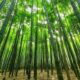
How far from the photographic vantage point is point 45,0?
823 centimetres

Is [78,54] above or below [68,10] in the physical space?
below

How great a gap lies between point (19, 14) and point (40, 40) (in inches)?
221

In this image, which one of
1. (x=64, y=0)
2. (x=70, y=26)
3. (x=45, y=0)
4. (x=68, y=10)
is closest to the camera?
(x=64, y=0)

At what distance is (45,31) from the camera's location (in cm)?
1207

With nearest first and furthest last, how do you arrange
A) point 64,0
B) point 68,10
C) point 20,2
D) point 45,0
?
point 64,0 → point 45,0 → point 20,2 → point 68,10

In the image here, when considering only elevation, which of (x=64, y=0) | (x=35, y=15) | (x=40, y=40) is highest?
(x=40, y=40)

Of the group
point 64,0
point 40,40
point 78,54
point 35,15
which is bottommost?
point 78,54

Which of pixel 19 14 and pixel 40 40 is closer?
pixel 19 14

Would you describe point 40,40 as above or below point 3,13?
above

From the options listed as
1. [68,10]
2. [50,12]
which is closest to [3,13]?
[50,12]

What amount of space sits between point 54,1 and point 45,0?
0.49m

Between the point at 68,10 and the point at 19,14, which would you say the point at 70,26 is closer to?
the point at 68,10

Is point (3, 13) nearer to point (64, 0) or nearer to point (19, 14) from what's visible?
point (19, 14)

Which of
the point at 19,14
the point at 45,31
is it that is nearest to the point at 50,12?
the point at 19,14
